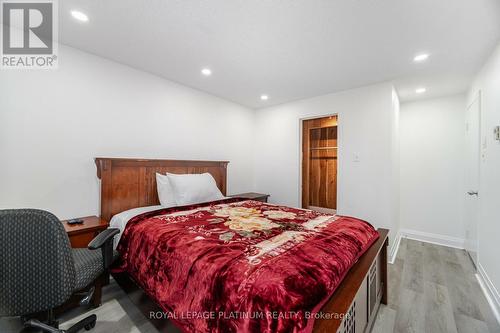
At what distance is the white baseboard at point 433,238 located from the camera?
3.36m

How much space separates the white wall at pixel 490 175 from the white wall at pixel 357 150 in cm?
87

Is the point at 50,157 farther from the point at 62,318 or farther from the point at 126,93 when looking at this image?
the point at 62,318

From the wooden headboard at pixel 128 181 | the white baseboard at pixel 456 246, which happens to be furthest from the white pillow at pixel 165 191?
the white baseboard at pixel 456 246

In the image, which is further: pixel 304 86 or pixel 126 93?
pixel 304 86

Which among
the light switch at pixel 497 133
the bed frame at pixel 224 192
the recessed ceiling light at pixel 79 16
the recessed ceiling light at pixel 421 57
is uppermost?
the recessed ceiling light at pixel 79 16

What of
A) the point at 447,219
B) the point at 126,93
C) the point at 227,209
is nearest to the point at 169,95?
the point at 126,93

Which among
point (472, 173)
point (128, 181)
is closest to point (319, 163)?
point (472, 173)

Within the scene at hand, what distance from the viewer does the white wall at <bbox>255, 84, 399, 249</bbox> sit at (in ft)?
9.69

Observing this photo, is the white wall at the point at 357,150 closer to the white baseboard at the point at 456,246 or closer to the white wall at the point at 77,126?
the white baseboard at the point at 456,246

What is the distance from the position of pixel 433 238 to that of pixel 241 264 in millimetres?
4002

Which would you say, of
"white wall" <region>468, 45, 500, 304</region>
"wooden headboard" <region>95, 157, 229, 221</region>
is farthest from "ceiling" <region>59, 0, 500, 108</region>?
"wooden headboard" <region>95, 157, 229, 221</region>

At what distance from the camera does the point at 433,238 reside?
356 centimetres

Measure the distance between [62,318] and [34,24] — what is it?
256cm

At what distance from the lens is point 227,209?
2.48 m
